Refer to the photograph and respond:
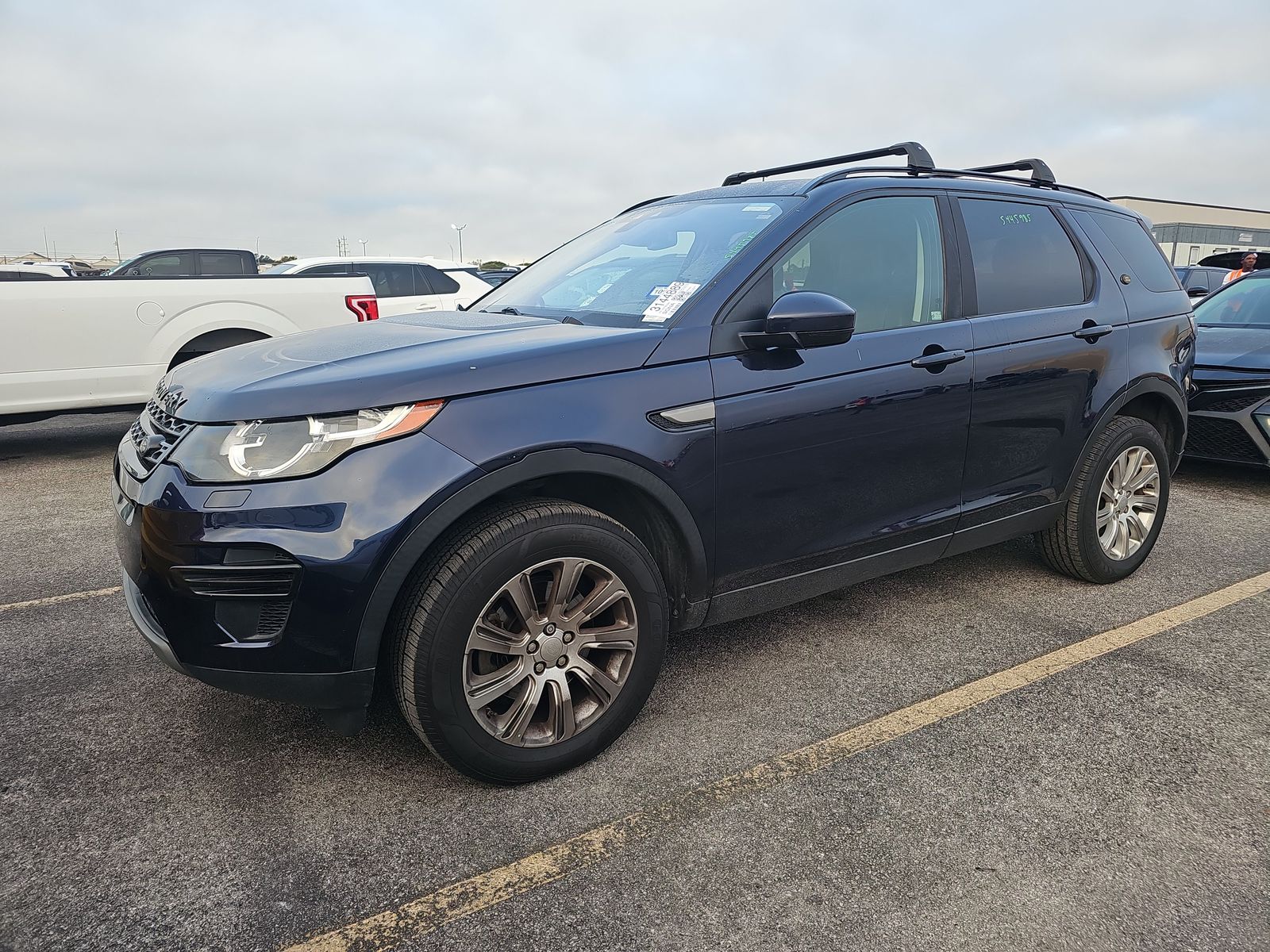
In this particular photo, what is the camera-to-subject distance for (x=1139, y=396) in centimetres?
405

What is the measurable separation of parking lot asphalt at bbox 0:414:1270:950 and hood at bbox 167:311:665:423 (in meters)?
1.10

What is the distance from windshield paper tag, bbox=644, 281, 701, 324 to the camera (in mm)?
2764

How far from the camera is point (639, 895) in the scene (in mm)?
2074

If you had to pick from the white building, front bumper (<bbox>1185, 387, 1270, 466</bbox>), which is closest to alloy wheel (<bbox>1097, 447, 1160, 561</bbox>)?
front bumper (<bbox>1185, 387, 1270, 466</bbox>)

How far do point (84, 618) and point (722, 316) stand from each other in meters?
2.98

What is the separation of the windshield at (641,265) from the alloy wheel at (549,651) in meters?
0.88

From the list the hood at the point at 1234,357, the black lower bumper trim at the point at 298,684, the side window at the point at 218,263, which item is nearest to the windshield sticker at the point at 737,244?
the black lower bumper trim at the point at 298,684

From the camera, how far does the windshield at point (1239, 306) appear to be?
6.57 metres

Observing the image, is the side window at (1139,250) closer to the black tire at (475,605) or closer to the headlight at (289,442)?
the black tire at (475,605)

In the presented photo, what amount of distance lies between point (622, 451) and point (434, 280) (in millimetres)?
9938

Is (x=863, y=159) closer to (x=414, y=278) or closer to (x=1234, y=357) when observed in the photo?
(x=1234, y=357)

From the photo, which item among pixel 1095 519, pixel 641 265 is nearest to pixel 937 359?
pixel 641 265

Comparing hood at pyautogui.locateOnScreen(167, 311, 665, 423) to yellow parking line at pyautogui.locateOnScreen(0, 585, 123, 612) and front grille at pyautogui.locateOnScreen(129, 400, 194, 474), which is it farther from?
yellow parking line at pyautogui.locateOnScreen(0, 585, 123, 612)

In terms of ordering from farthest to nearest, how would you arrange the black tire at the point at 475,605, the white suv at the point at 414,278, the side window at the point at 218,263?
1. the side window at the point at 218,263
2. the white suv at the point at 414,278
3. the black tire at the point at 475,605
